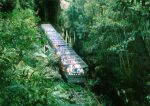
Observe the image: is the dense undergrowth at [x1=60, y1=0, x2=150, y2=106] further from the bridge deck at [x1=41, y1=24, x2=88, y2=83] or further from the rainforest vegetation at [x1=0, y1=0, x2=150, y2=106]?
the bridge deck at [x1=41, y1=24, x2=88, y2=83]

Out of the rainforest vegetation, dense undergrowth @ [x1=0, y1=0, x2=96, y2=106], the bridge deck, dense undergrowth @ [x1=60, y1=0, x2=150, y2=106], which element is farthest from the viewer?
the bridge deck

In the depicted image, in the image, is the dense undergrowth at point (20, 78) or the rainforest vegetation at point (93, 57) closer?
the dense undergrowth at point (20, 78)

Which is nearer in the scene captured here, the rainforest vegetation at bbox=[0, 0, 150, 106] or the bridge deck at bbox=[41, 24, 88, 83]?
the rainforest vegetation at bbox=[0, 0, 150, 106]

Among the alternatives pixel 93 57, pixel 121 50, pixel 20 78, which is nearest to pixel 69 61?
pixel 93 57

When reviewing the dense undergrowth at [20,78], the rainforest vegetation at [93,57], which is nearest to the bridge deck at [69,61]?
the rainforest vegetation at [93,57]

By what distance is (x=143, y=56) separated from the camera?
1445cm

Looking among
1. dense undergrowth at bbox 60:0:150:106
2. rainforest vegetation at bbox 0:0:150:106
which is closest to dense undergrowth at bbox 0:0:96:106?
rainforest vegetation at bbox 0:0:150:106

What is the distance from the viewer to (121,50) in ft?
44.0

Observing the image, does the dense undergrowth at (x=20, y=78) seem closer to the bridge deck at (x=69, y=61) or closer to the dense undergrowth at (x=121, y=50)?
the dense undergrowth at (x=121, y=50)

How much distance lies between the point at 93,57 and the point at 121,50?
5.45m

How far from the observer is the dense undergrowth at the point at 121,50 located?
13042mm

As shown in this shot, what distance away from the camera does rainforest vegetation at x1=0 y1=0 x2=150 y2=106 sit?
639 centimetres

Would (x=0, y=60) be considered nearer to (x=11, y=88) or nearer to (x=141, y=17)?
(x=11, y=88)

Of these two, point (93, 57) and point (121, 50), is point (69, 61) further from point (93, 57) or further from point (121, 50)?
point (121, 50)
